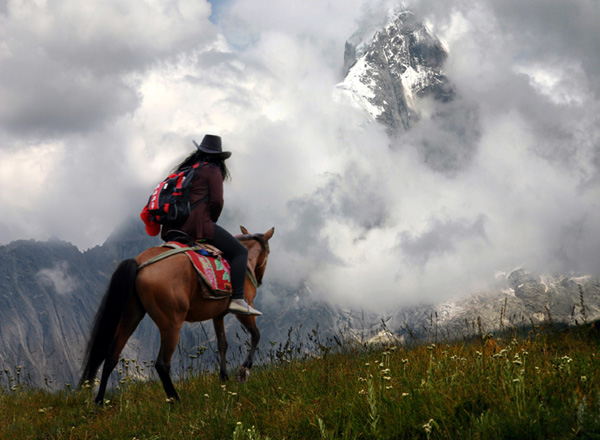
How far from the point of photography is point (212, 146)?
8.18 m

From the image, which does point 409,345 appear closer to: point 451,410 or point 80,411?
point 451,410

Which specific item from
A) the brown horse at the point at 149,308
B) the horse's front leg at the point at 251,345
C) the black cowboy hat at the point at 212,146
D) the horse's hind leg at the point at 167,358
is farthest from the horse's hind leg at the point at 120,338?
the black cowboy hat at the point at 212,146

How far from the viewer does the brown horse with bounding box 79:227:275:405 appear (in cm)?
676

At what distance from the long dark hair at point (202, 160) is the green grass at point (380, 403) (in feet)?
10.5

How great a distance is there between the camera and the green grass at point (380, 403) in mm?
3488

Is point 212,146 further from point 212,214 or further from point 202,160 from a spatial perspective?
point 212,214

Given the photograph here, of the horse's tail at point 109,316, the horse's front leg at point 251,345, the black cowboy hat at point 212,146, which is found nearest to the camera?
the horse's tail at point 109,316

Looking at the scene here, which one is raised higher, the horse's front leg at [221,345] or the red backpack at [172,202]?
the red backpack at [172,202]

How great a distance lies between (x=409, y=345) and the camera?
7.33 meters

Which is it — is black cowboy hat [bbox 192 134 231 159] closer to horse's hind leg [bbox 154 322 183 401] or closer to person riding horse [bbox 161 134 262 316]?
person riding horse [bbox 161 134 262 316]

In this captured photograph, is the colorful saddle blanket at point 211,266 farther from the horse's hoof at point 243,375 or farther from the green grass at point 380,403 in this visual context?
the green grass at point 380,403

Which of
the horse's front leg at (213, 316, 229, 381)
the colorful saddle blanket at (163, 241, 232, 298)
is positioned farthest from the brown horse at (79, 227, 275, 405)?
the horse's front leg at (213, 316, 229, 381)

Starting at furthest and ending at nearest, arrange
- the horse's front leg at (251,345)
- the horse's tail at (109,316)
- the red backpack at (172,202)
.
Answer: the horse's front leg at (251,345)
the red backpack at (172,202)
the horse's tail at (109,316)

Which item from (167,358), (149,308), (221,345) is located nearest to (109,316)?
(149,308)
